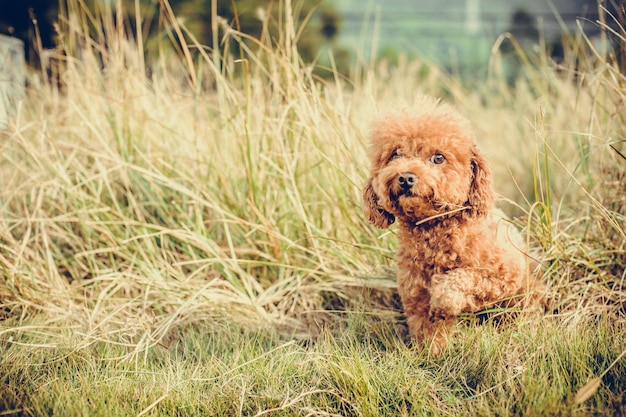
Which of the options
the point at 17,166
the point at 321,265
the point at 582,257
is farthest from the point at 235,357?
the point at 17,166

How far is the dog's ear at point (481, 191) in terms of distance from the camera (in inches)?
86.0

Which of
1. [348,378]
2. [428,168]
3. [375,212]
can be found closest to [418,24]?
[375,212]

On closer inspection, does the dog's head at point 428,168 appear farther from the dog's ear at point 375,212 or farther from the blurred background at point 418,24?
the blurred background at point 418,24

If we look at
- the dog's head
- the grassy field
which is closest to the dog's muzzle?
the dog's head

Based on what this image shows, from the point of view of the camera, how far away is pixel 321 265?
118 inches

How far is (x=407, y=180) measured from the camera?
207cm

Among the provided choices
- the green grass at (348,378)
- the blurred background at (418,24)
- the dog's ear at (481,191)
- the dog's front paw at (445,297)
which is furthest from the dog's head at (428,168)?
the blurred background at (418,24)

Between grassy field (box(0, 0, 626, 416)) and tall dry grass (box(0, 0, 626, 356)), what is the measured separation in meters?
0.02

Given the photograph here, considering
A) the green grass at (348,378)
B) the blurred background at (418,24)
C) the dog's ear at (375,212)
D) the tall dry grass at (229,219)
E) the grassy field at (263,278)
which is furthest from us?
the blurred background at (418,24)

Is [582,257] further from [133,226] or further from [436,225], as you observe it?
[133,226]

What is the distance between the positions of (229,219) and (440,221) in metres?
1.35

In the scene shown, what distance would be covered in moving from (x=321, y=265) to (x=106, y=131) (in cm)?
176

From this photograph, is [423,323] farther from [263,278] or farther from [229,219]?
[229,219]

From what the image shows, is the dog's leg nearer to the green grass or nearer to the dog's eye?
the green grass
